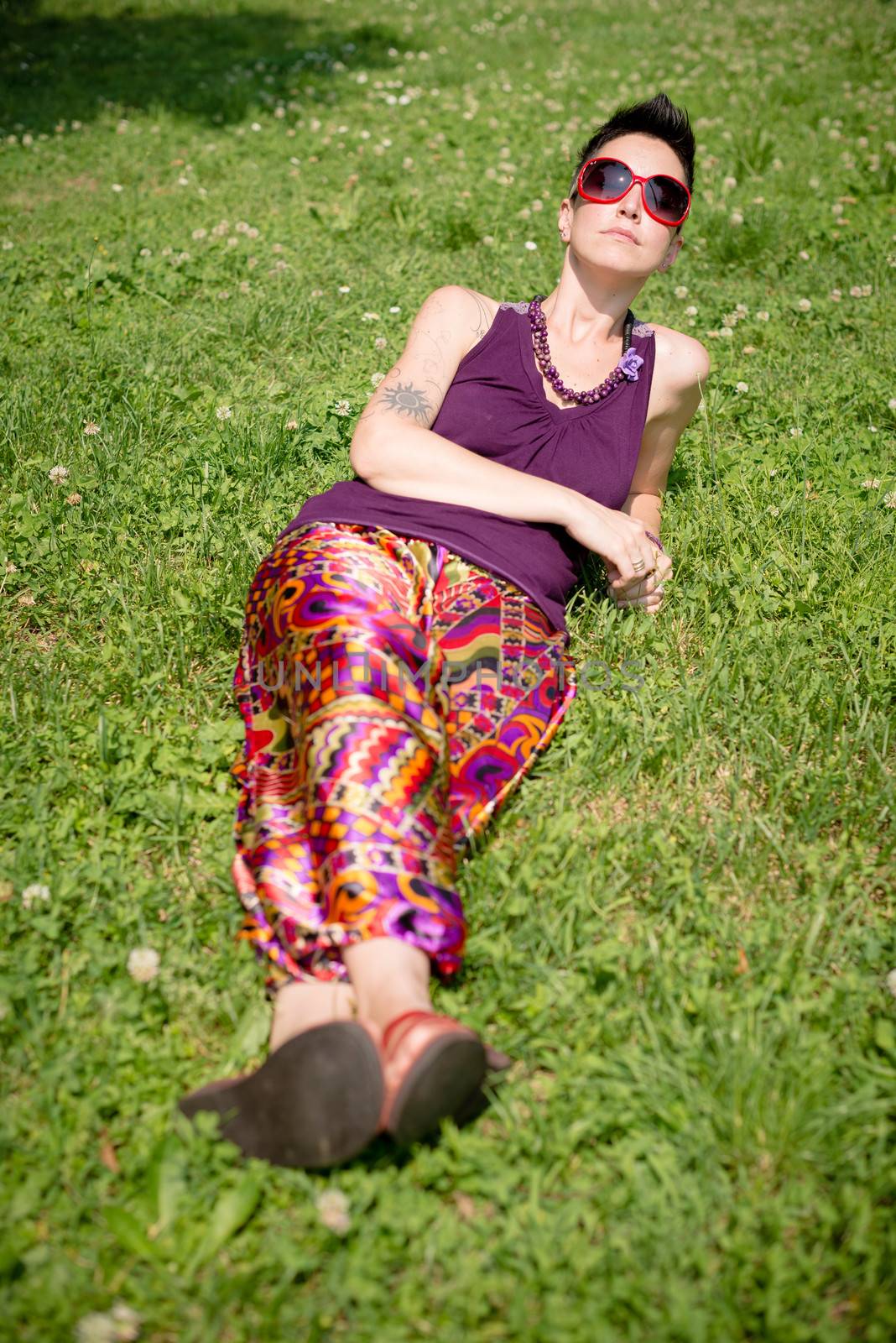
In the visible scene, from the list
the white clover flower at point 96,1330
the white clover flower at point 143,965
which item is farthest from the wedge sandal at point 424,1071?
the white clover flower at point 143,965

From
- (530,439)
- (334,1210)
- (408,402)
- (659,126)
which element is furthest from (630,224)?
(334,1210)

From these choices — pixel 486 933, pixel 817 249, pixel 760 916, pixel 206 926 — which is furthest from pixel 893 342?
pixel 206 926

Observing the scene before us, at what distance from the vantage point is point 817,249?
6336mm

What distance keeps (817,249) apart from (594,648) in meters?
4.30

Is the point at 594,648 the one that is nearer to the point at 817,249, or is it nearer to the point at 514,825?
the point at 514,825

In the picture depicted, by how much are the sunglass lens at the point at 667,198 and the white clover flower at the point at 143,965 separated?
2.64 meters

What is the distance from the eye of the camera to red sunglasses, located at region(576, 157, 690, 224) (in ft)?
10.4

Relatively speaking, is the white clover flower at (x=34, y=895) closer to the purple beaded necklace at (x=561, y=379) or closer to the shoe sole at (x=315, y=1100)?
the shoe sole at (x=315, y=1100)

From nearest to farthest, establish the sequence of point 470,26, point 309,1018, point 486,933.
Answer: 1. point 309,1018
2. point 486,933
3. point 470,26

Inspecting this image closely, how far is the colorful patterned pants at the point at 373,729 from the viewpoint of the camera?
2.10 meters

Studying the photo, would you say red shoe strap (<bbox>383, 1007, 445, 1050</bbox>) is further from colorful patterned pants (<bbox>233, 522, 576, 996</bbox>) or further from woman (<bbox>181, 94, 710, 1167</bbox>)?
colorful patterned pants (<bbox>233, 522, 576, 996</bbox>)

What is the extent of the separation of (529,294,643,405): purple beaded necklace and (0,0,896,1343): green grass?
687mm

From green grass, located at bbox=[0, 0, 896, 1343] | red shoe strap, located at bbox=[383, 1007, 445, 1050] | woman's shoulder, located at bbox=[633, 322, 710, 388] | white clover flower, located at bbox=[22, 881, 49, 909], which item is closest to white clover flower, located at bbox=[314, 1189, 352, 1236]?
green grass, located at bbox=[0, 0, 896, 1343]

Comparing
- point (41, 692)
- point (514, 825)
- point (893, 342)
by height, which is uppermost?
point (893, 342)
